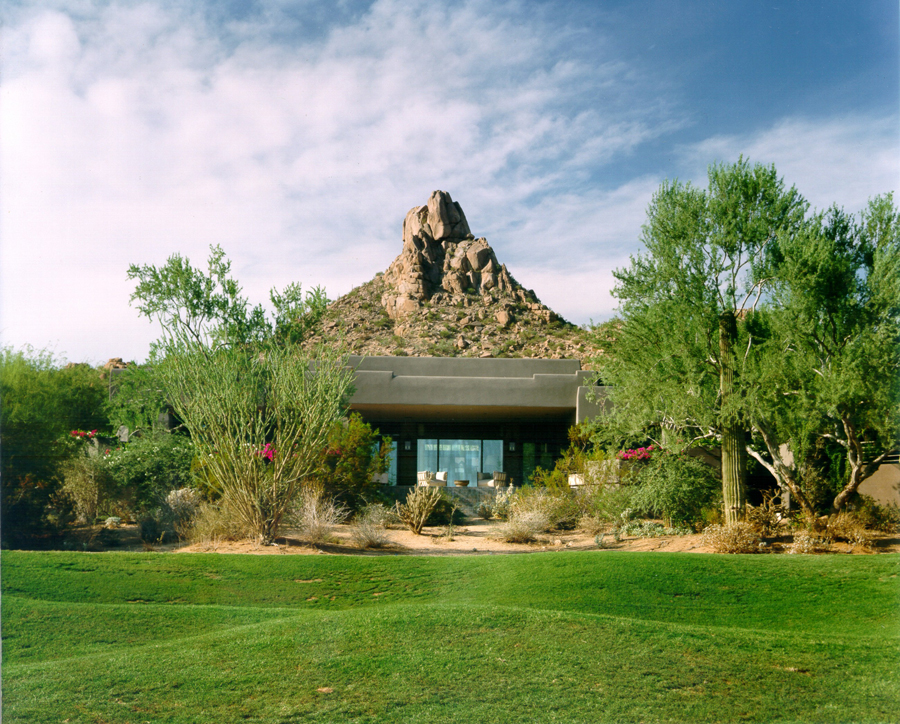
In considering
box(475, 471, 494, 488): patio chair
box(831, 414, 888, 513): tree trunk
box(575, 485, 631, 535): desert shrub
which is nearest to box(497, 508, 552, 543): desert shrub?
box(575, 485, 631, 535): desert shrub

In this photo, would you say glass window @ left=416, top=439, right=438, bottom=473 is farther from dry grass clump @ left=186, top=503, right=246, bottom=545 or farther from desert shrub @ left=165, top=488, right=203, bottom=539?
dry grass clump @ left=186, top=503, right=246, bottom=545

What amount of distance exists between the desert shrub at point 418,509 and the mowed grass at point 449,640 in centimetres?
416

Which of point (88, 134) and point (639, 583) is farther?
point (639, 583)

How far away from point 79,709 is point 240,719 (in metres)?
1.13

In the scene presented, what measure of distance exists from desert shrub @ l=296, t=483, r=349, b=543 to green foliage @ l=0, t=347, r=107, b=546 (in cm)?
453

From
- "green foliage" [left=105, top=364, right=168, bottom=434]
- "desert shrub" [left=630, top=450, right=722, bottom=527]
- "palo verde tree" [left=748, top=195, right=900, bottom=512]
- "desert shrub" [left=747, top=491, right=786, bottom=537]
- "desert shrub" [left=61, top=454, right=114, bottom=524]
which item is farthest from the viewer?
"green foliage" [left=105, top=364, right=168, bottom=434]

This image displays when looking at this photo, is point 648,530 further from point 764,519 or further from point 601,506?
point 764,519

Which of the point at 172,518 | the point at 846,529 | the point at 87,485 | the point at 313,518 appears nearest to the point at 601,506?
the point at 846,529

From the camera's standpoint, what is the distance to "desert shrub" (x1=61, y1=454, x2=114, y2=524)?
12977mm

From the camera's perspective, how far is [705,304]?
12477 millimetres

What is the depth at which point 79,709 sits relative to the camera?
15.4ft

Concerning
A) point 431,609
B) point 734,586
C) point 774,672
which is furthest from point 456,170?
point 774,672

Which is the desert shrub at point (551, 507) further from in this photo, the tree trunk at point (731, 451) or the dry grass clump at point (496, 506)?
the tree trunk at point (731, 451)

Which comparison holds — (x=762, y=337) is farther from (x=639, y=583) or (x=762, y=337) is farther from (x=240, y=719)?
(x=240, y=719)
